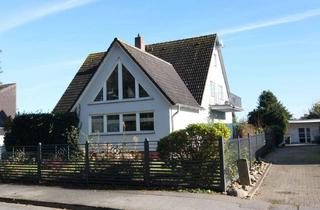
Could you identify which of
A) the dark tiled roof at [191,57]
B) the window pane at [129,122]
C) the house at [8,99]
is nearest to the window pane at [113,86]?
the window pane at [129,122]

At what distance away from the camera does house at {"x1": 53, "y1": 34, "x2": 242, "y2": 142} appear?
26.2 metres

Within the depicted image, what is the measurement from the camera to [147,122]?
87.1ft

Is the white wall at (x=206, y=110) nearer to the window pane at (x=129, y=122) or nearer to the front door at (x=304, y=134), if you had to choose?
the window pane at (x=129, y=122)

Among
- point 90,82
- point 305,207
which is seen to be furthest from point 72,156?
point 90,82

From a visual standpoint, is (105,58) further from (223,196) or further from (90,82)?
(223,196)

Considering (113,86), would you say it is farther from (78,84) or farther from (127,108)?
(78,84)

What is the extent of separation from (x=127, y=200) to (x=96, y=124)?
16.1 meters

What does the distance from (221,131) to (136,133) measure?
496 inches

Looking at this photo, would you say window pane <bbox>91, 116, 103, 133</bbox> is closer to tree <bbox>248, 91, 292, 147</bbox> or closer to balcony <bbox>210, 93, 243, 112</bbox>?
balcony <bbox>210, 93, 243, 112</bbox>

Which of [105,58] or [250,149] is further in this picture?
[105,58]

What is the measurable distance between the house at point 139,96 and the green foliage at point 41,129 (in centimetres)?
107

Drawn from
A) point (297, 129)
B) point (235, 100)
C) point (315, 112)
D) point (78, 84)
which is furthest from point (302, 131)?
point (78, 84)

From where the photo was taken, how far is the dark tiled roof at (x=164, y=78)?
25844 mm

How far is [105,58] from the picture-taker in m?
27.6
